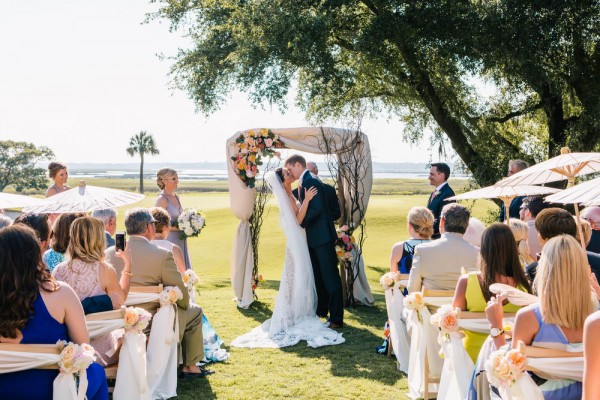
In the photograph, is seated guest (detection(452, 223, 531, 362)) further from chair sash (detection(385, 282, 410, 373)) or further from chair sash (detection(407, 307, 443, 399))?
chair sash (detection(385, 282, 410, 373))

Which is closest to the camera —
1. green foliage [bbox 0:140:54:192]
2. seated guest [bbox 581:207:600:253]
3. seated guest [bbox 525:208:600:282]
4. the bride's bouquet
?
seated guest [bbox 525:208:600:282]

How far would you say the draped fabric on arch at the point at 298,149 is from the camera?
9.43 m

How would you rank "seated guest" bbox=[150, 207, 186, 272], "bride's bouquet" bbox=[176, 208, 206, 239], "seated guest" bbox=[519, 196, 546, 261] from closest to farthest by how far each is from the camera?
"seated guest" bbox=[150, 207, 186, 272] < "seated guest" bbox=[519, 196, 546, 261] < "bride's bouquet" bbox=[176, 208, 206, 239]

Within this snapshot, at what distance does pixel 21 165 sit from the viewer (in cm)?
8531

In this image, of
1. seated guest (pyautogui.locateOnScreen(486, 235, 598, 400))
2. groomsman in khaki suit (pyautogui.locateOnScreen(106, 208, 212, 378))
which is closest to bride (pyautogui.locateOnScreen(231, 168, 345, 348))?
groomsman in khaki suit (pyautogui.locateOnScreen(106, 208, 212, 378))

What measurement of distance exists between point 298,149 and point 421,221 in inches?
145

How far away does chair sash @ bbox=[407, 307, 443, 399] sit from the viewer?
5.30m

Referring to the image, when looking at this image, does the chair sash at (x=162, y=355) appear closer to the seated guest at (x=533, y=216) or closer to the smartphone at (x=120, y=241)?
the smartphone at (x=120, y=241)

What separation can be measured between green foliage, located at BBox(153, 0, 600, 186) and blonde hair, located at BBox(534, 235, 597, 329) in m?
9.39

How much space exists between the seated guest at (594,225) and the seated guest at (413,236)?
150 cm

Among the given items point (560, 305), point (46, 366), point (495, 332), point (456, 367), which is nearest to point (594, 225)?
point (456, 367)

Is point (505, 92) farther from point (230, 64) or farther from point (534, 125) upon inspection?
point (230, 64)

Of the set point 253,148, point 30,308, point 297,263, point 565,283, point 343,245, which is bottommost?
point 297,263

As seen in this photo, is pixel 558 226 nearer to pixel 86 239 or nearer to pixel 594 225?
pixel 594 225
